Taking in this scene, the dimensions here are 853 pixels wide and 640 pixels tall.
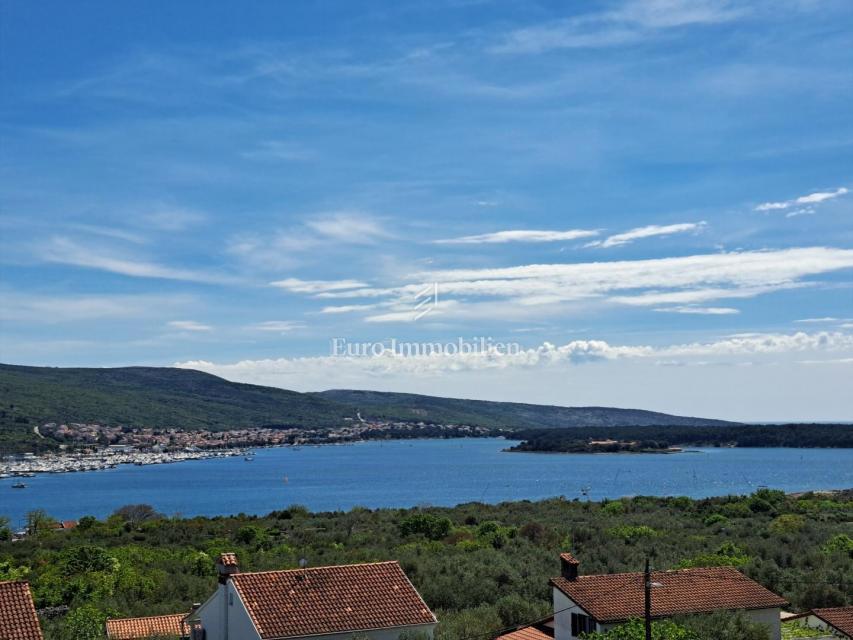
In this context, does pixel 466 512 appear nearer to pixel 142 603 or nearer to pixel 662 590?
pixel 142 603

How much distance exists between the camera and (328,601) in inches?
770

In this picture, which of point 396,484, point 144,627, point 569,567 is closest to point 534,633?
point 569,567

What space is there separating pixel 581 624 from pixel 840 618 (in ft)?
20.7

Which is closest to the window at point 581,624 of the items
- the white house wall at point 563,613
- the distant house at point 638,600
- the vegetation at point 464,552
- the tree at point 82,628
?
the distant house at point 638,600

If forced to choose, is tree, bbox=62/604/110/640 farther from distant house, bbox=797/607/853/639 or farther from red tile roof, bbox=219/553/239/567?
distant house, bbox=797/607/853/639

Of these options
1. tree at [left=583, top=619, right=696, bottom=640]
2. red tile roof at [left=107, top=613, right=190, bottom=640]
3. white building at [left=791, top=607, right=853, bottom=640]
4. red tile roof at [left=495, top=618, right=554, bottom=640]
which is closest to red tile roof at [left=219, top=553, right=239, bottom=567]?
red tile roof at [left=107, top=613, right=190, bottom=640]

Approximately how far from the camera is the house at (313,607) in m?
18.7

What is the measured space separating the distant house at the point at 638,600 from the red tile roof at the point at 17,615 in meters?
10.6

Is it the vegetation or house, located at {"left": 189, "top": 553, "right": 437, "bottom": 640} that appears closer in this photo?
house, located at {"left": 189, "top": 553, "right": 437, "bottom": 640}

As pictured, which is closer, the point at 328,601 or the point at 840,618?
the point at 328,601

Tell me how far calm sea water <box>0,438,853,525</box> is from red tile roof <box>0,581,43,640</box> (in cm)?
8453

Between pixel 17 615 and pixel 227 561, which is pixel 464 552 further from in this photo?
pixel 17 615

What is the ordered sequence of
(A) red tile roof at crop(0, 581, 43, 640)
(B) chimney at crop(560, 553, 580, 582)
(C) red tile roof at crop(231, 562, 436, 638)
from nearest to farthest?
1. (A) red tile roof at crop(0, 581, 43, 640)
2. (C) red tile roof at crop(231, 562, 436, 638)
3. (B) chimney at crop(560, 553, 580, 582)

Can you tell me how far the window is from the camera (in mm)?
20297
